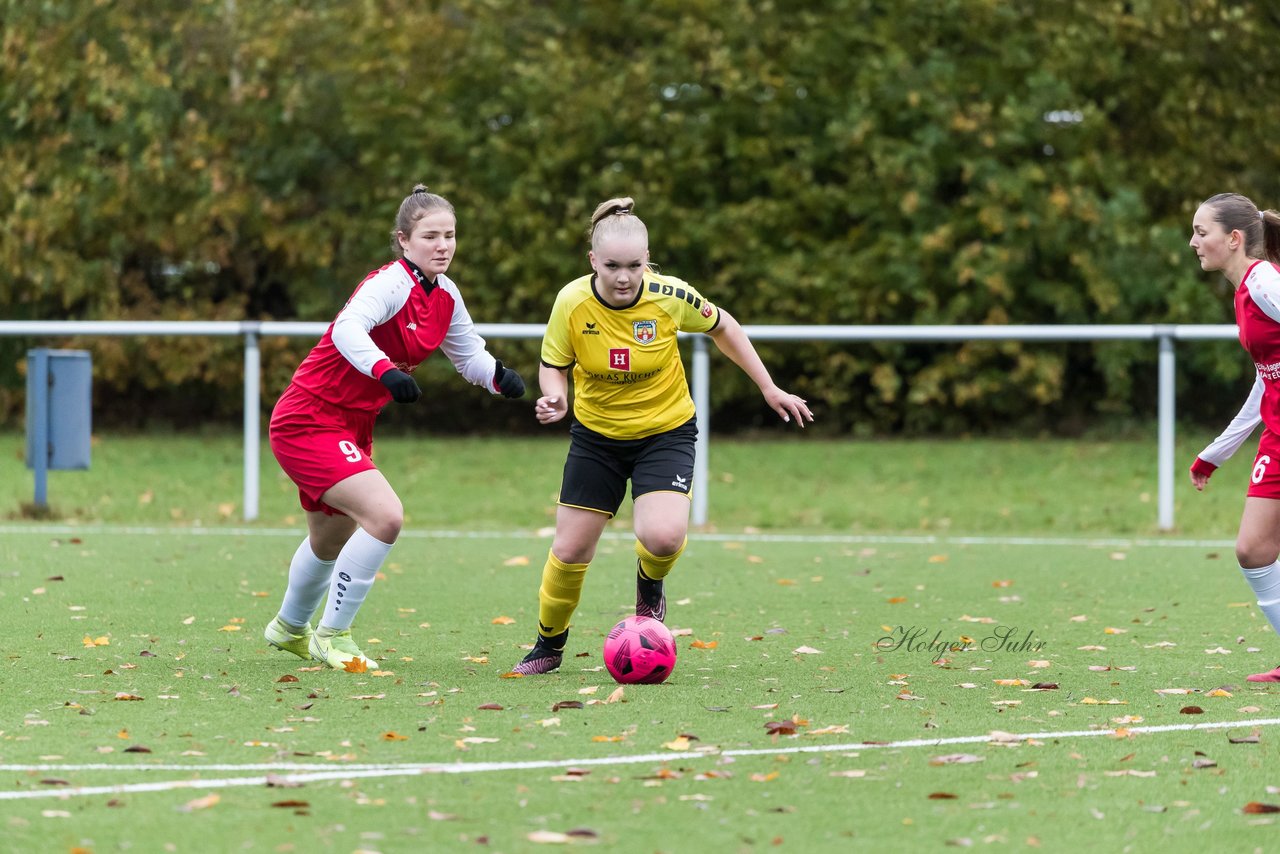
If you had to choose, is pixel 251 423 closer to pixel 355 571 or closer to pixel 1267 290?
pixel 355 571

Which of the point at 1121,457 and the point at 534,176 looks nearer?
the point at 1121,457

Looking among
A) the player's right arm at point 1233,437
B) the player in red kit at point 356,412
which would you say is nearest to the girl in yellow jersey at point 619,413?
the player in red kit at point 356,412

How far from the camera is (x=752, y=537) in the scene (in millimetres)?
12516

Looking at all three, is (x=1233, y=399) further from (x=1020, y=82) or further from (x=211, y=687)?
(x=211, y=687)

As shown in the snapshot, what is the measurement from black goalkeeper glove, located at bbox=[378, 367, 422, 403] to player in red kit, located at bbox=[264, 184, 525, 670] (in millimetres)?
188

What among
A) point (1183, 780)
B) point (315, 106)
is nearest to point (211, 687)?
point (1183, 780)

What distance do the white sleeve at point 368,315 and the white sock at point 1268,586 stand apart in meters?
3.23

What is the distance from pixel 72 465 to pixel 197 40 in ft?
30.5

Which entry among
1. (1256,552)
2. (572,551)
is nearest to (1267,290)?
(1256,552)

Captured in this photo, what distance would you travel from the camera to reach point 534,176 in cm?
1911

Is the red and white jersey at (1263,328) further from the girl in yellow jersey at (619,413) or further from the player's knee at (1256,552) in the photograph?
the girl in yellow jersey at (619,413)

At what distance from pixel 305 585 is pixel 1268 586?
3.59m

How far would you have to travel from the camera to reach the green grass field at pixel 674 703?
432 cm

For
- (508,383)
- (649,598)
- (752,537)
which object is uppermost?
(508,383)
